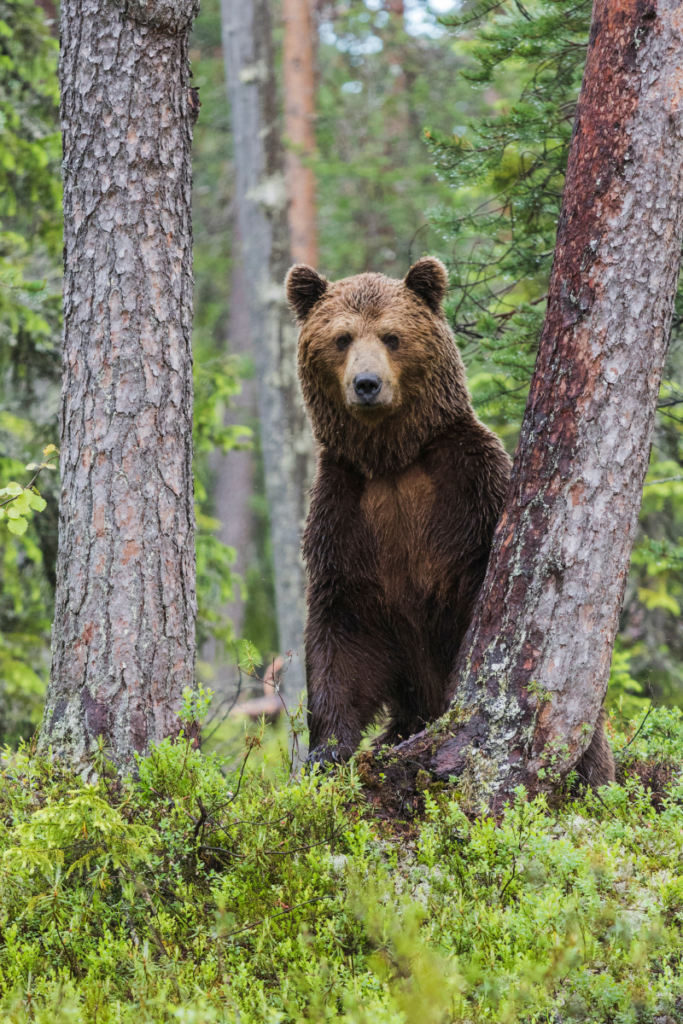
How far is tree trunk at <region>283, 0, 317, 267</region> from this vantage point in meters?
12.6

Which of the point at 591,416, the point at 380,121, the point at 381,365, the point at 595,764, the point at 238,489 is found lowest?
the point at 238,489

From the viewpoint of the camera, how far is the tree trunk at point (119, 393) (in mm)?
3607

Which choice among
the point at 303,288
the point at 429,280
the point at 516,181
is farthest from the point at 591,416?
the point at 516,181

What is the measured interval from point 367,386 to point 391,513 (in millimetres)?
654

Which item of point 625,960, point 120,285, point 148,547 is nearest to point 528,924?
point 625,960

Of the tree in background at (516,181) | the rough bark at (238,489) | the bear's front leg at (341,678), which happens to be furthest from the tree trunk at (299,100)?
the bear's front leg at (341,678)

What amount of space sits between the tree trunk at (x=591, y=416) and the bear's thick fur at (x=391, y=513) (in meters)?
0.73

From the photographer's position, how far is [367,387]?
14.2 feet

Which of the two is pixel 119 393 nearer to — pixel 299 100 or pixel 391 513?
pixel 391 513

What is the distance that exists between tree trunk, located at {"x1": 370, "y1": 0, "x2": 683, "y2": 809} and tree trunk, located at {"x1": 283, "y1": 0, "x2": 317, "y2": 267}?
9352 millimetres

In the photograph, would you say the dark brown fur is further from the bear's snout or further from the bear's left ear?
the bear's left ear

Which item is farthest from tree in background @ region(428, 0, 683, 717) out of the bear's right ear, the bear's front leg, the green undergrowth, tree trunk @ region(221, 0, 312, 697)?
tree trunk @ region(221, 0, 312, 697)

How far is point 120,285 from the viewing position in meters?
3.66

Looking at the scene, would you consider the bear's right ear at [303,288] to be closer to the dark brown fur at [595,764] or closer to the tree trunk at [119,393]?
the tree trunk at [119,393]
